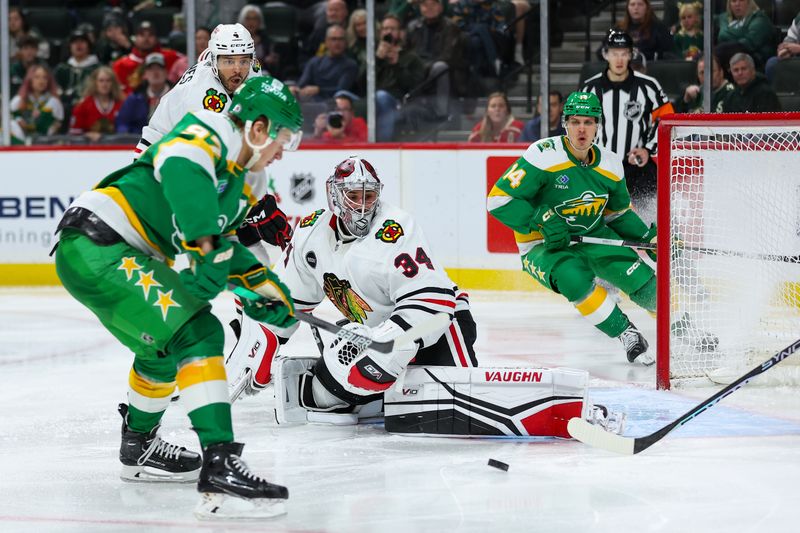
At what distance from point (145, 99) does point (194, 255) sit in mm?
5229

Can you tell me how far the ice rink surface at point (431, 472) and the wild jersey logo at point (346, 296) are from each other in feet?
1.12

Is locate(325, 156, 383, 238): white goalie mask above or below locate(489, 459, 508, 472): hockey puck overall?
above

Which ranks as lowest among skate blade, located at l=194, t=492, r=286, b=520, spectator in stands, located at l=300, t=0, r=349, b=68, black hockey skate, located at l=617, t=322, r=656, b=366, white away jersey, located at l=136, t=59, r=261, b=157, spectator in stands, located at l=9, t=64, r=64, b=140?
skate blade, located at l=194, t=492, r=286, b=520

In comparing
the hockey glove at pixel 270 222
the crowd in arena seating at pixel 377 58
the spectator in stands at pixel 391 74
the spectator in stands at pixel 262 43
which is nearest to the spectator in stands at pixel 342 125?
the crowd in arena seating at pixel 377 58

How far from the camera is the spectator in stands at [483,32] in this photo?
23.4 feet

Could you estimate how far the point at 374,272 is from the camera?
3.86 m

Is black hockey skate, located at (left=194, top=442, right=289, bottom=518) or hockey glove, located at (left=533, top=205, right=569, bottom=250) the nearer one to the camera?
black hockey skate, located at (left=194, top=442, right=289, bottom=518)

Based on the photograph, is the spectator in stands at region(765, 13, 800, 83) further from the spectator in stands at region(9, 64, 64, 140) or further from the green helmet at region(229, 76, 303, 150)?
the spectator in stands at region(9, 64, 64, 140)

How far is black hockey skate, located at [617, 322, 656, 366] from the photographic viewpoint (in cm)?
498

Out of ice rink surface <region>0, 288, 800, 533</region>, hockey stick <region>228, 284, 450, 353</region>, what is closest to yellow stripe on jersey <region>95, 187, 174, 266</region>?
hockey stick <region>228, 284, 450, 353</region>

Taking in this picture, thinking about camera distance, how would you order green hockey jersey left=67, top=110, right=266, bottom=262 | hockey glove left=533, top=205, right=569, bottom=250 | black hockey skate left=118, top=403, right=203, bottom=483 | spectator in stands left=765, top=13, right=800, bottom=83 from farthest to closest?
spectator in stands left=765, top=13, right=800, bottom=83 < hockey glove left=533, top=205, right=569, bottom=250 < black hockey skate left=118, top=403, right=203, bottom=483 < green hockey jersey left=67, top=110, right=266, bottom=262

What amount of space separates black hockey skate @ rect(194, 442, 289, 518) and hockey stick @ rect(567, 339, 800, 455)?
36.3 inches

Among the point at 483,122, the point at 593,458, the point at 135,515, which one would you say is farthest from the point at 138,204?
the point at 483,122

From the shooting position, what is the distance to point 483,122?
23.5ft
